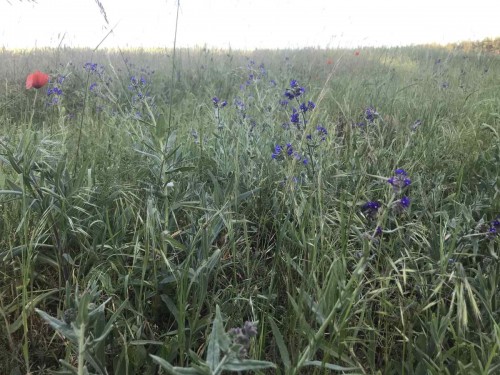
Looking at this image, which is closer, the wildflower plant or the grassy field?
the wildflower plant

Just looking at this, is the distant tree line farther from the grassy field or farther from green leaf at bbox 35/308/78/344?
green leaf at bbox 35/308/78/344

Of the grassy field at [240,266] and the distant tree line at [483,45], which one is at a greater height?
the distant tree line at [483,45]

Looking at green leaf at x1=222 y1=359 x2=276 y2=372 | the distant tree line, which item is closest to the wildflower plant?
green leaf at x1=222 y1=359 x2=276 y2=372

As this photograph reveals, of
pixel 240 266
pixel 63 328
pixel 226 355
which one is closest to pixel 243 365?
pixel 226 355

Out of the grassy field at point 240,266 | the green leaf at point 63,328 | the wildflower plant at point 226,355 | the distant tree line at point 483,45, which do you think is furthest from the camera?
the distant tree line at point 483,45

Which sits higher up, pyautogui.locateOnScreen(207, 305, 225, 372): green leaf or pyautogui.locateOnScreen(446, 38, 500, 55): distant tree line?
pyautogui.locateOnScreen(446, 38, 500, 55): distant tree line

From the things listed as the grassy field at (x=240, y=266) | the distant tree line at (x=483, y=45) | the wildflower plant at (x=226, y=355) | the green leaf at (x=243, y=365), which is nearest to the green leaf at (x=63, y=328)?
the grassy field at (x=240, y=266)

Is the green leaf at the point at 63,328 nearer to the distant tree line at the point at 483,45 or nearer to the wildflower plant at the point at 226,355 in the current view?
the wildflower plant at the point at 226,355

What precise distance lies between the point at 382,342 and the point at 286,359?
0.45 m

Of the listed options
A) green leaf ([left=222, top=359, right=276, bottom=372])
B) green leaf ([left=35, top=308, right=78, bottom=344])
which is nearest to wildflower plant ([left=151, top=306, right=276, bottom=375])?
green leaf ([left=222, top=359, right=276, bottom=372])

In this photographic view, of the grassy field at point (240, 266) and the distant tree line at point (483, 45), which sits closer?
the grassy field at point (240, 266)

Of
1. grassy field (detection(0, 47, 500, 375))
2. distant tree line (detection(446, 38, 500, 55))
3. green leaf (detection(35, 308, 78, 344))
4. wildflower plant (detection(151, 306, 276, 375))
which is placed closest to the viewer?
wildflower plant (detection(151, 306, 276, 375))

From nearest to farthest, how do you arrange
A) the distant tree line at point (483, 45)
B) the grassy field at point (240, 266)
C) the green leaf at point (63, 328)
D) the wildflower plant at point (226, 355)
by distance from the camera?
the wildflower plant at point (226, 355), the green leaf at point (63, 328), the grassy field at point (240, 266), the distant tree line at point (483, 45)

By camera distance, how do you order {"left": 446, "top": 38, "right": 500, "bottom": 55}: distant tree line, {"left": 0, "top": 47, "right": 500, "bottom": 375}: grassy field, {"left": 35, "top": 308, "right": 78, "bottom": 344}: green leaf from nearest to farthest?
{"left": 35, "top": 308, "right": 78, "bottom": 344}: green leaf, {"left": 0, "top": 47, "right": 500, "bottom": 375}: grassy field, {"left": 446, "top": 38, "right": 500, "bottom": 55}: distant tree line
